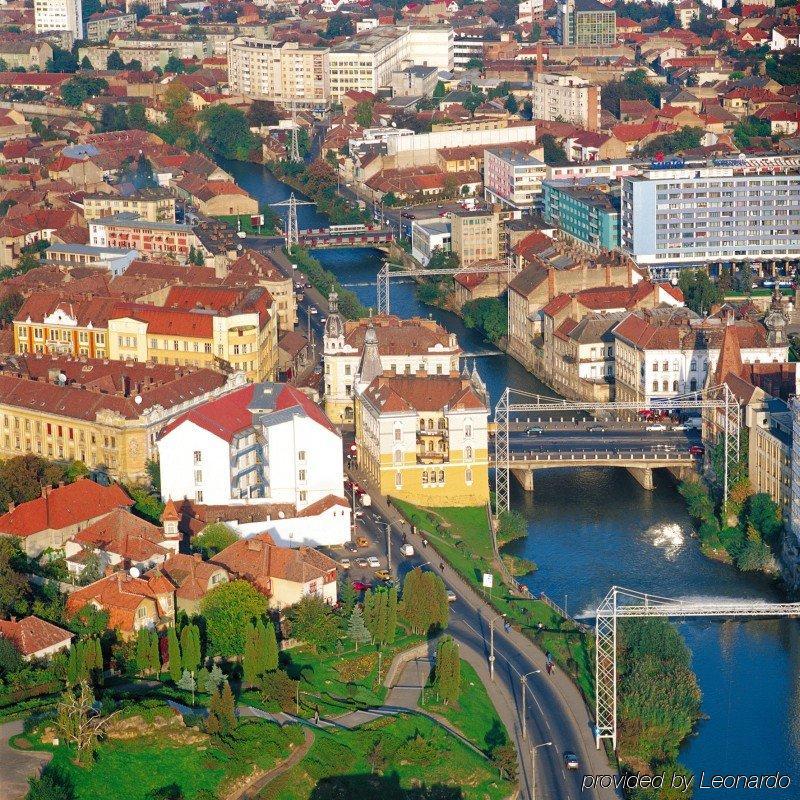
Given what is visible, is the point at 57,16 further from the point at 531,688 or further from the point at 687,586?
the point at 531,688

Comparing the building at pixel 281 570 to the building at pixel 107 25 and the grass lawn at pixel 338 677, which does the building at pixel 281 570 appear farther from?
the building at pixel 107 25

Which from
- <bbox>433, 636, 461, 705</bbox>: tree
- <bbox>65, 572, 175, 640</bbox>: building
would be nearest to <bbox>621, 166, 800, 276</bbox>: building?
<bbox>65, 572, 175, 640</bbox>: building

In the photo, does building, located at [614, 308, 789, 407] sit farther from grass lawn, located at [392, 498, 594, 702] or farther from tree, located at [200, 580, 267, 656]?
tree, located at [200, 580, 267, 656]

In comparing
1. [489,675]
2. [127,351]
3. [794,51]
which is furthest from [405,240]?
[489,675]

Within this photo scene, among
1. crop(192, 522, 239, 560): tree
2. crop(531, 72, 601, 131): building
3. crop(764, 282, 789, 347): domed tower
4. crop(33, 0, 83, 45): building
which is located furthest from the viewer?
crop(33, 0, 83, 45): building

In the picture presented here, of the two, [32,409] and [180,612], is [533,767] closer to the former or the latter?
[180,612]

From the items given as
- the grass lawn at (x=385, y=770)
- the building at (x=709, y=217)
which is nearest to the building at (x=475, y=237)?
the building at (x=709, y=217)

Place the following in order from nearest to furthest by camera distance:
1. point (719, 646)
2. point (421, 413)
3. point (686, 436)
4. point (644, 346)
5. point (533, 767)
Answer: point (533, 767) < point (719, 646) < point (421, 413) < point (686, 436) < point (644, 346)

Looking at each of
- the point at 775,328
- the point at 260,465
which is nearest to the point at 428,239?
the point at 775,328
